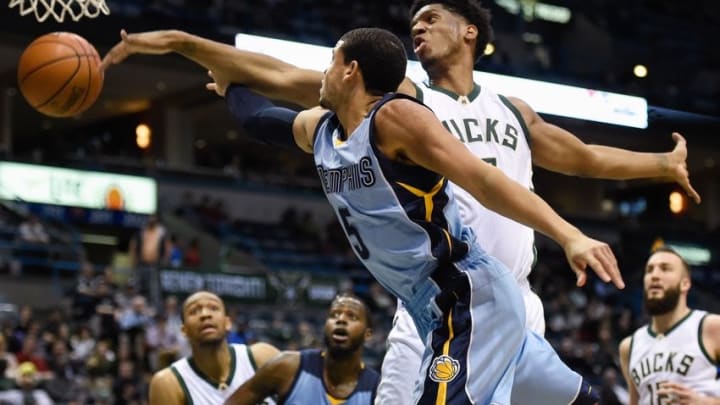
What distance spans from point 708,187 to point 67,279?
18587 millimetres

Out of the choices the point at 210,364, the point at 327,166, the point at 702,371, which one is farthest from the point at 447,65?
the point at 702,371

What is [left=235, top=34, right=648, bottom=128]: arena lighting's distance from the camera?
16.4m

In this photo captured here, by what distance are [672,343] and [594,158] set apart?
9.23 ft

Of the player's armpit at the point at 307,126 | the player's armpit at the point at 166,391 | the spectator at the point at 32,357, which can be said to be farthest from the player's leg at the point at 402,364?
the spectator at the point at 32,357

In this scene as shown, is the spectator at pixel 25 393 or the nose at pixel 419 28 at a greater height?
the nose at pixel 419 28

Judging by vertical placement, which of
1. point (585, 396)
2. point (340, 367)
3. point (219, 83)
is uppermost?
point (219, 83)

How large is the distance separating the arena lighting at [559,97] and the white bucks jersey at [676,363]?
8.30 meters

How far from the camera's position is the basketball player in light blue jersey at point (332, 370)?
21.3 ft

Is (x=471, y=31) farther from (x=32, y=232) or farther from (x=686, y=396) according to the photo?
(x=32, y=232)

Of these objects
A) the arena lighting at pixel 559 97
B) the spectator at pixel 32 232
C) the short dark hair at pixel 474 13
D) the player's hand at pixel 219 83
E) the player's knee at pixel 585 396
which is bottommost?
the player's knee at pixel 585 396

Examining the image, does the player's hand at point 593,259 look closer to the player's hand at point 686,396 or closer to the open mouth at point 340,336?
the player's hand at point 686,396

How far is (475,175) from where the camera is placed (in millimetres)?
3752

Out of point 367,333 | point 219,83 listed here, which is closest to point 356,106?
point 219,83

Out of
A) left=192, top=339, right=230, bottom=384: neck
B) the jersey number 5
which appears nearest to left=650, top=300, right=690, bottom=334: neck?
left=192, top=339, right=230, bottom=384: neck
